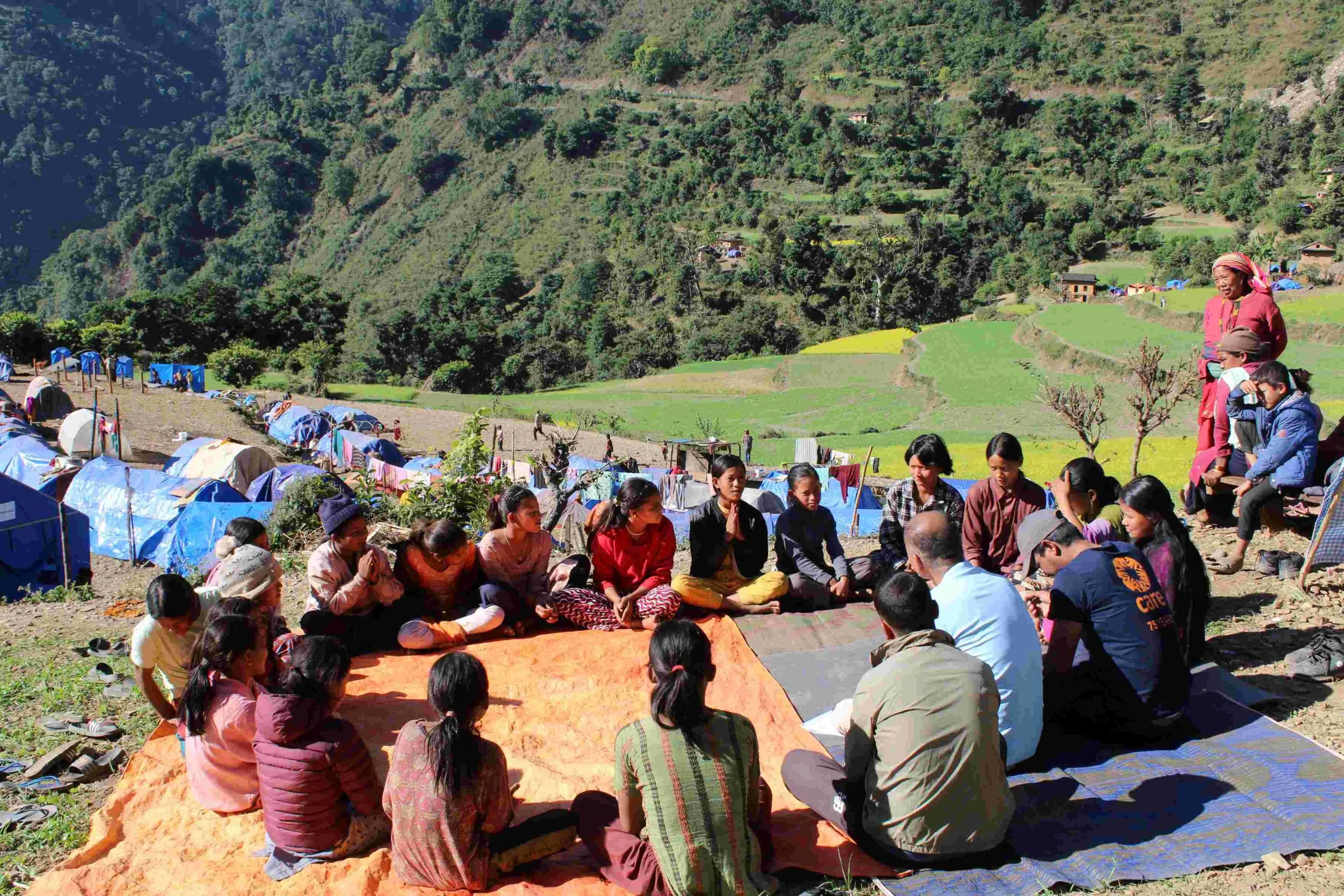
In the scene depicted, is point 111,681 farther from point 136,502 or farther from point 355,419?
point 355,419

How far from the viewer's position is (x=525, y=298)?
72.8 meters

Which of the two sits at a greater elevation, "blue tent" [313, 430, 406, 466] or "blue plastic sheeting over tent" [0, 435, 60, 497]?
"blue plastic sheeting over tent" [0, 435, 60, 497]

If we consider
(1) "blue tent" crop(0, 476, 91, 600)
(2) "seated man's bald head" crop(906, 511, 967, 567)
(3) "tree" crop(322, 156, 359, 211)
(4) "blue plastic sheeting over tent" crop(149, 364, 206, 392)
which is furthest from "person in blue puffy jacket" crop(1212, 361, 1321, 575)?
(3) "tree" crop(322, 156, 359, 211)

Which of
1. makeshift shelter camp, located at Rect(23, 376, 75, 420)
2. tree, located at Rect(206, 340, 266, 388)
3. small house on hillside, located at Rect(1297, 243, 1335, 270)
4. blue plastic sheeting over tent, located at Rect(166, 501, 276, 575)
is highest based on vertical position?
small house on hillside, located at Rect(1297, 243, 1335, 270)

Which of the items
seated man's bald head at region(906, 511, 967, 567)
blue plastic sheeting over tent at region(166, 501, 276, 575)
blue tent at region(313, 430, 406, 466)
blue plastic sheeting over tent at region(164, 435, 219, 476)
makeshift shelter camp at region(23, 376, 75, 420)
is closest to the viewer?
seated man's bald head at region(906, 511, 967, 567)

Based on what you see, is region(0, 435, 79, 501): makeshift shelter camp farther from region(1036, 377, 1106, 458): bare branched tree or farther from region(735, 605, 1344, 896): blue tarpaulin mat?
region(1036, 377, 1106, 458): bare branched tree

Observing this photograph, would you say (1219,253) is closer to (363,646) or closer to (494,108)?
(363,646)

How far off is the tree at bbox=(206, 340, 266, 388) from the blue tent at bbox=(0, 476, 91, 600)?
1134 inches

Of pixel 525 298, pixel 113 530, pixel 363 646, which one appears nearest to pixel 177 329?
pixel 525 298

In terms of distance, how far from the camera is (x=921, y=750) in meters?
2.90

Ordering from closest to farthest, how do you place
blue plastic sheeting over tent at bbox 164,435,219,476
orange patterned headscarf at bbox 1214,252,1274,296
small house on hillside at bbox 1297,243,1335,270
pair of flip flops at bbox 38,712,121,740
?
pair of flip flops at bbox 38,712,121,740 < orange patterned headscarf at bbox 1214,252,1274,296 < blue plastic sheeting over tent at bbox 164,435,219,476 < small house on hillside at bbox 1297,243,1335,270

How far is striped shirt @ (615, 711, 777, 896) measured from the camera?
2818mm

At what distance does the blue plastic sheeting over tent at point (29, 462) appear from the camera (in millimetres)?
14070

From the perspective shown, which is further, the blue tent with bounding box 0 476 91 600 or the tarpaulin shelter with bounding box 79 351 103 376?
the tarpaulin shelter with bounding box 79 351 103 376
